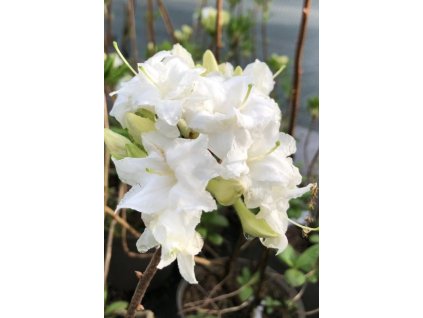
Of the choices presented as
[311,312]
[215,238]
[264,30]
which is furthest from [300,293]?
[264,30]

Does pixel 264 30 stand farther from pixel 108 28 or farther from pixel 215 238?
→ pixel 215 238

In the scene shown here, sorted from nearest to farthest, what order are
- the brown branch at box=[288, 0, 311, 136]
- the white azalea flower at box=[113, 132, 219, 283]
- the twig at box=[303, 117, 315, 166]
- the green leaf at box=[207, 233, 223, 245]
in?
the white azalea flower at box=[113, 132, 219, 283], the brown branch at box=[288, 0, 311, 136], the twig at box=[303, 117, 315, 166], the green leaf at box=[207, 233, 223, 245]

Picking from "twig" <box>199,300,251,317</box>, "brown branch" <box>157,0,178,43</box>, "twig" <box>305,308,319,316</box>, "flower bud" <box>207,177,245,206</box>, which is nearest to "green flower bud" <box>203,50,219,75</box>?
"flower bud" <box>207,177,245,206</box>

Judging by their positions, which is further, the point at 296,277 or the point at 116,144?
the point at 296,277

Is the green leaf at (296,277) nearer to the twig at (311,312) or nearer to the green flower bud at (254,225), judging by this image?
the twig at (311,312)

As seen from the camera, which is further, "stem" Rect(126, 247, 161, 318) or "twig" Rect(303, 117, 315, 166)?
"twig" Rect(303, 117, 315, 166)

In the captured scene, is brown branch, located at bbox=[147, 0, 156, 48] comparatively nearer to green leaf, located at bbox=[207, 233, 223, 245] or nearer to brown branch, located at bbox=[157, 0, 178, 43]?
brown branch, located at bbox=[157, 0, 178, 43]

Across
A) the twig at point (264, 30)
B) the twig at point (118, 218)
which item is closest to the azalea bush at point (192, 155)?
the twig at point (118, 218)

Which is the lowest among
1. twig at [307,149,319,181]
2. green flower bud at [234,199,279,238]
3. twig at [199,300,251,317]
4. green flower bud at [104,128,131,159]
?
twig at [199,300,251,317]
